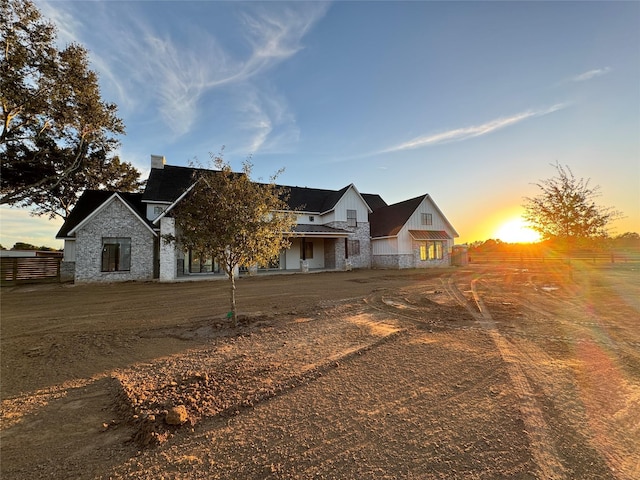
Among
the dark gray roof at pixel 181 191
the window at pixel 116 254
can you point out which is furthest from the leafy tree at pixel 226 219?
the window at pixel 116 254

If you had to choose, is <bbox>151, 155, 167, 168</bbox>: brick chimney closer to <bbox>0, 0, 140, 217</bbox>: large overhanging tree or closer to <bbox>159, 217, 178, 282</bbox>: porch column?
<bbox>0, 0, 140, 217</bbox>: large overhanging tree

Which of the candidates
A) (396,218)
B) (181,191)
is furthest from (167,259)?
(396,218)

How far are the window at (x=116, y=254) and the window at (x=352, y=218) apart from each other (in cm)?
1707

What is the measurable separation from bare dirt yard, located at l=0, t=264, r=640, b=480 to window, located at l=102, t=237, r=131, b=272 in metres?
11.0

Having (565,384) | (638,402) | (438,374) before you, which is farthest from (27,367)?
(638,402)

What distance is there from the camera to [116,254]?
709 inches

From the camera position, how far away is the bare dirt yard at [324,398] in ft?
8.75

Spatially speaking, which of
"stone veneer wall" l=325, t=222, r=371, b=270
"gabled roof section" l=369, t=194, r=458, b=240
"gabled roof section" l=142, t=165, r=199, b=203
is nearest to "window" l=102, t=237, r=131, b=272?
"gabled roof section" l=142, t=165, r=199, b=203

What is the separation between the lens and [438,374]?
4.49m

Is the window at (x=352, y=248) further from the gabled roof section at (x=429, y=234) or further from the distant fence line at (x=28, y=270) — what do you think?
the distant fence line at (x=28, y=270)

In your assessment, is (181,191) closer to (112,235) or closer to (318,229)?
(112,235)

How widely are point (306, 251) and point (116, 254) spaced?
554 inches

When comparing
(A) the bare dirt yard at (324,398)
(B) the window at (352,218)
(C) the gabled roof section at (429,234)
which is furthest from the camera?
(B) the window at (352,218)

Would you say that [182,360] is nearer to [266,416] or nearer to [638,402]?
[266,416]
